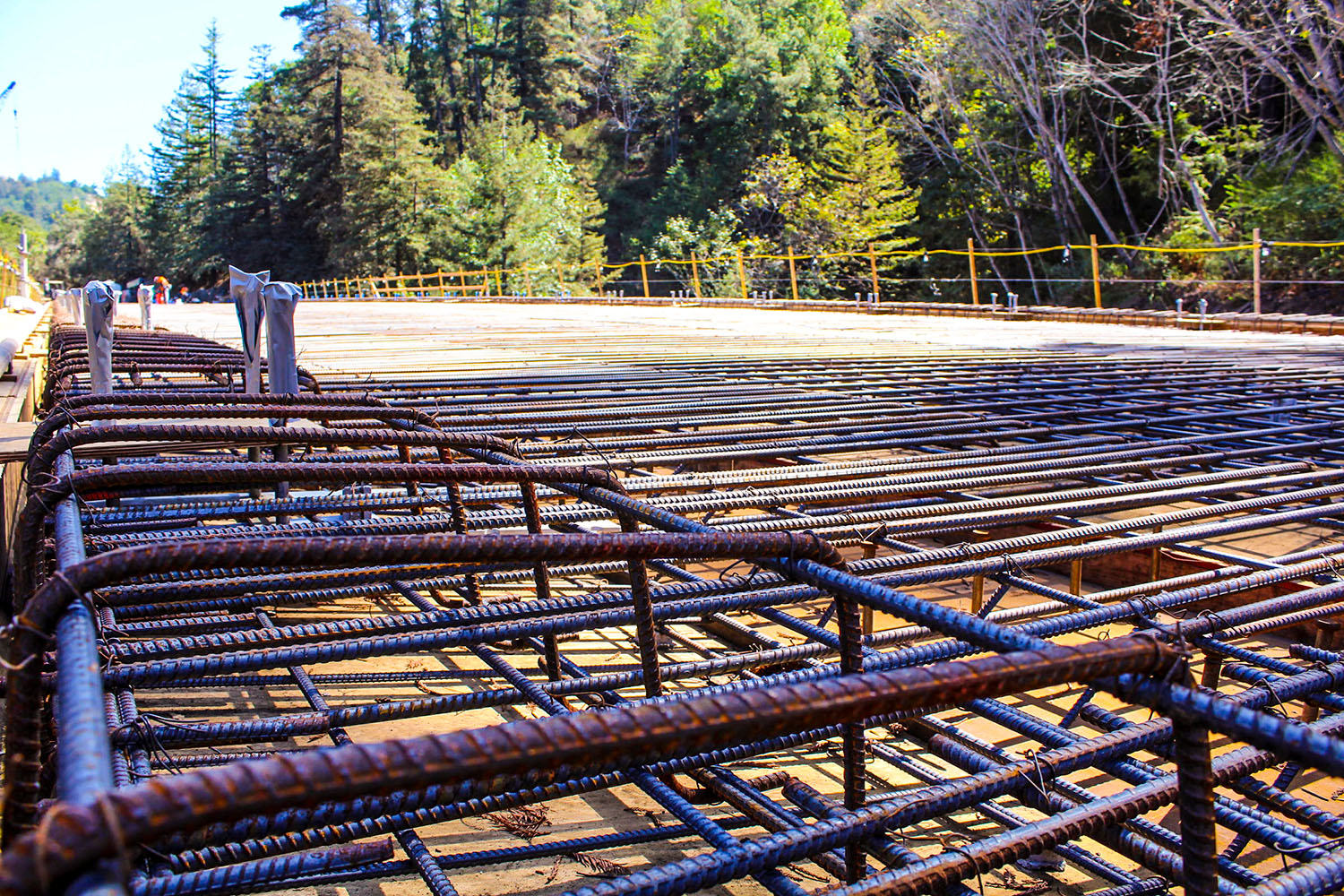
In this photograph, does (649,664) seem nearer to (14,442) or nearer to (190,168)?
(14,442)

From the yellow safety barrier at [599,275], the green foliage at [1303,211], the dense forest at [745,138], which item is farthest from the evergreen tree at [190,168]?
the green foliage at [1303,211]

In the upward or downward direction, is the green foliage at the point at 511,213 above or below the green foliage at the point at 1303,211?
above

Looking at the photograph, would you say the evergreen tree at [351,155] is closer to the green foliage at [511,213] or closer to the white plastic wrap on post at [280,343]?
the green foliage at [511,213]

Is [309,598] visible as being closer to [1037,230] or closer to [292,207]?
[1037,230]

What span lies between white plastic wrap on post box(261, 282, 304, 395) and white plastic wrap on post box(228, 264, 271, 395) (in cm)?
3

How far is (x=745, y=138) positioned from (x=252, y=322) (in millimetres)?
43399

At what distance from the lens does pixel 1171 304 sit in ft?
71.8

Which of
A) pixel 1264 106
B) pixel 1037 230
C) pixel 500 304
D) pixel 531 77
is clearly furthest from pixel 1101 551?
pixel 531 77

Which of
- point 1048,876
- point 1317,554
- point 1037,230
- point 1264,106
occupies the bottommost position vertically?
point 1048,876

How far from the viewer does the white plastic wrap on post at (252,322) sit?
12.3ft

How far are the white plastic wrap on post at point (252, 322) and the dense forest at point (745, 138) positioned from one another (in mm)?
18588

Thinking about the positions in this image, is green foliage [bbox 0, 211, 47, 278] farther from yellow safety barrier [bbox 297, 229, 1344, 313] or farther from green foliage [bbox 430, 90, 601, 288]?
green foliage [bbox 430, 90, 601, 288]

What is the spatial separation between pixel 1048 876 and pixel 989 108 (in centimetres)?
2980

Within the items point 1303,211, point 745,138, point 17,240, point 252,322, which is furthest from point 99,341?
point 17,240
